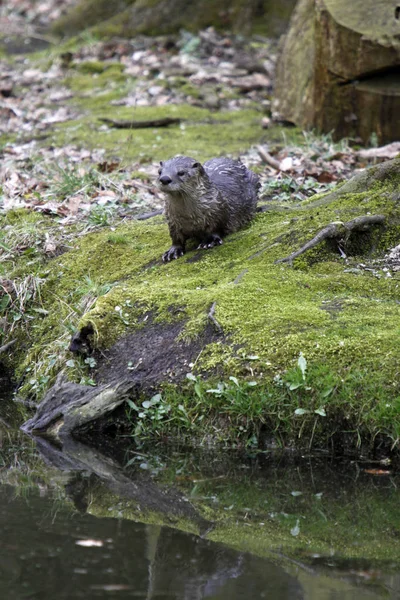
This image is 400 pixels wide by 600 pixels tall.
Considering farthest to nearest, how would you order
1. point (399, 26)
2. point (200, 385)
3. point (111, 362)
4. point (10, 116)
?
point (10, 116) < point (399, 26) < point (111, 362) < point (200, 385)

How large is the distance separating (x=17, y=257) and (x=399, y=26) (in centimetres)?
527

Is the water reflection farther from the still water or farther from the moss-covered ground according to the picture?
the moss-covered ground

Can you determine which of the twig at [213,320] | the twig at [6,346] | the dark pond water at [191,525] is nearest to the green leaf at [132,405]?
the dark pond water at [191,525]

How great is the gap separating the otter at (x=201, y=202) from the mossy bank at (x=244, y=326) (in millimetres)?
134

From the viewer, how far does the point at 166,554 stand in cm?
390

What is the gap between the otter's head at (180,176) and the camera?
21.2 ft

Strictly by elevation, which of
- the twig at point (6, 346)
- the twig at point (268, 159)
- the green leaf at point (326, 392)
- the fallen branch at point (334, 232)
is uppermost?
the fallen branch at point (334, 232)

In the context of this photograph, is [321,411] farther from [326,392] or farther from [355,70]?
[355,70]

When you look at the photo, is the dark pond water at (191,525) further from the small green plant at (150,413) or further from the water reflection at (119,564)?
the small green plant at (150,413)

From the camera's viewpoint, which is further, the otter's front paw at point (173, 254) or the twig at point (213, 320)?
the otter's front paw at point (173, 254)

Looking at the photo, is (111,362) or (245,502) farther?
(111,362)

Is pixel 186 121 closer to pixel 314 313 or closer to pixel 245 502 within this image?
pixel 314 313

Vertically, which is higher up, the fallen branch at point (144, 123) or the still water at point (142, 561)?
the fallen branch at point (144, 123)

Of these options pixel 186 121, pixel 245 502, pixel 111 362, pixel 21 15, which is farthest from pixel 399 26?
pixel 21 15
